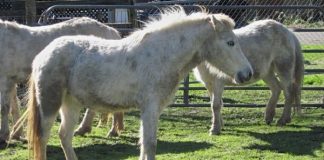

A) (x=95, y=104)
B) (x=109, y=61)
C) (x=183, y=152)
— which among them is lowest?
(x=183, y=152)

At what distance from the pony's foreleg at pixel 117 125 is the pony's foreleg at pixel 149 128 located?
2467mm

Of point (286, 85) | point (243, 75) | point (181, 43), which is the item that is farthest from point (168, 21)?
point (286, 85)

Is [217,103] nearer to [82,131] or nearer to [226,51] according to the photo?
[82,131]

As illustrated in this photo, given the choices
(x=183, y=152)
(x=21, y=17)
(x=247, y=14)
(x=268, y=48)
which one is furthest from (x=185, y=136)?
(x=21, y=17)

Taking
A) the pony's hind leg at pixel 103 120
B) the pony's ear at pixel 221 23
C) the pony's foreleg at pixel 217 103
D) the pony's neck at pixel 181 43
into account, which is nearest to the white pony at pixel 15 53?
the pony's hind leg at pixel 103 120

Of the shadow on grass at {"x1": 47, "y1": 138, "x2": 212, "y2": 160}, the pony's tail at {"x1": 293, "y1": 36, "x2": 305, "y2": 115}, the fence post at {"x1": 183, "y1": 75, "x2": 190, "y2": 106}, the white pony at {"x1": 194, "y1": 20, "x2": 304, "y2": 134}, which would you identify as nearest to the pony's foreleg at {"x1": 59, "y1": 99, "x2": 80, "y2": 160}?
the shadow on grass at {"x1": 47, "y1": 138, "x2": 212, "y2": 160}

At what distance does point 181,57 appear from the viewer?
245 inches

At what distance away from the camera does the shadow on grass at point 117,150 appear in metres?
7.61

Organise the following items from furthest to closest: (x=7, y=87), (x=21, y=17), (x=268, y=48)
Answer: (x=21, y=17) → (x=268, y=48) → (x=7, y=87)

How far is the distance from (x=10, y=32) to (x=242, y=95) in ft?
17.4

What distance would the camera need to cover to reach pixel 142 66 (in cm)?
614

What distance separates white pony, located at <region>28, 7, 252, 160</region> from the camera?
6125mm

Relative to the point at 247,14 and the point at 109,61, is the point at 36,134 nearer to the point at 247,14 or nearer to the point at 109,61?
the point at 109,61

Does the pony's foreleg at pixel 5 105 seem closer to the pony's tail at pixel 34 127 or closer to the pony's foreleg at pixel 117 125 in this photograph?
the pony's foreleg at pixel 117 125
